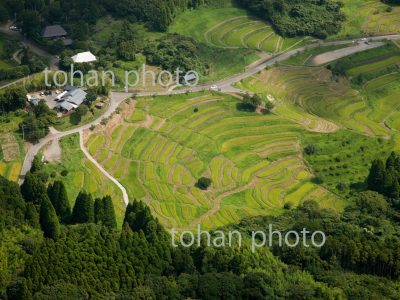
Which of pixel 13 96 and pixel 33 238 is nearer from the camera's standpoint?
pixel 33 238

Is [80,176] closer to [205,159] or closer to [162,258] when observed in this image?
[205,159]

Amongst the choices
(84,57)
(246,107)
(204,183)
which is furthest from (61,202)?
(246,107)

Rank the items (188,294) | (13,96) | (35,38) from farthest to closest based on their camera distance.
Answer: (35,38) < (13,96) < (188,294)

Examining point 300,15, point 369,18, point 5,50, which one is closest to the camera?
point 5,50

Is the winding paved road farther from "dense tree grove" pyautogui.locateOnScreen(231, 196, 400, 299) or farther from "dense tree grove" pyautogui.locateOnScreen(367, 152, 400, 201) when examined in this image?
"dense tree grove" pyautogui.locateOnScreen(367, 152, 400, 201)

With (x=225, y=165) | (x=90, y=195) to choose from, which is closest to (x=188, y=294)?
(x=90, y=195)

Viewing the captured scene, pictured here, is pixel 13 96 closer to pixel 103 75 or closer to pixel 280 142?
pixel 103 75
